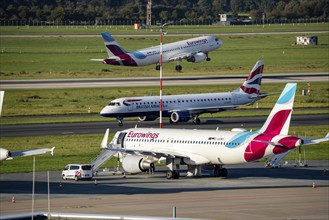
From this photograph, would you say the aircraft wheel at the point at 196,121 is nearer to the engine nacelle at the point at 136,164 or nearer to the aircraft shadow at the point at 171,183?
the aircraft shadow at the point at 171,183

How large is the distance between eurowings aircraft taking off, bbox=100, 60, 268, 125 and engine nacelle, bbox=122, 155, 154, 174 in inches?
1428

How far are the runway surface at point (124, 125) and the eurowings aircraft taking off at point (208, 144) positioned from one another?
1027 inches

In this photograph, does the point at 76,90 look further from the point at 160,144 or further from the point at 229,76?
the point at 160,144

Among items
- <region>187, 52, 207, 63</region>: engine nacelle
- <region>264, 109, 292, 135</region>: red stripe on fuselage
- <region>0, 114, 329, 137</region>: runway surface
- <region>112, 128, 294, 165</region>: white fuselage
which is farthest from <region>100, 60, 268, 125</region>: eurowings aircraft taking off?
<region>187, 52, 207, 63</region>: engine nacelle

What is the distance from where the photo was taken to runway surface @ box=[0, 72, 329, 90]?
162250 millimetres

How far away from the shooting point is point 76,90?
154 meters

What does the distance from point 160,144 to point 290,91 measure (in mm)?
12429

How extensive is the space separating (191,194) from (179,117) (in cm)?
5012

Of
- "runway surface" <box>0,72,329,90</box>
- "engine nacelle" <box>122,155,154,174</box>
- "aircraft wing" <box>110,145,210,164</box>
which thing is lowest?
"runway surface" <box>0,72,329,90</box>

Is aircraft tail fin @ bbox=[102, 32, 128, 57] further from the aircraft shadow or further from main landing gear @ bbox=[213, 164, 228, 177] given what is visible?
main landing gear @ bbox=[213, 164, 228, 177]

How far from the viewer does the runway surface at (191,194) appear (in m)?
63.6

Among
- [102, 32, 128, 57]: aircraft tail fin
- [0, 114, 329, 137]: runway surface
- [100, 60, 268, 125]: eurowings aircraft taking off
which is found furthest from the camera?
[102, 32, 128, 57]: aircraft tail fin

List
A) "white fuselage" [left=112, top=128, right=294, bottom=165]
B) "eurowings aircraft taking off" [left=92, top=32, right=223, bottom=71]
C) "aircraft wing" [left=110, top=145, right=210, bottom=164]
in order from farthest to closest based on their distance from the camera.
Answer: "eurowings aircraft taking off" [left=92, top=32, right=223, bottom=71]
"aircraft wing" [left=110, top=145, right=210, bottom=164]
"white fuselage" [left=112, top=128, right=294, bottom=165]

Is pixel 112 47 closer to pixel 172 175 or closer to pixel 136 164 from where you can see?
pixel 136 164
